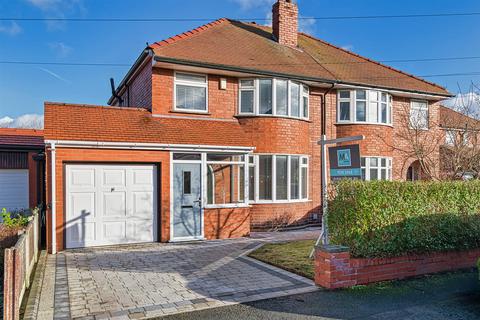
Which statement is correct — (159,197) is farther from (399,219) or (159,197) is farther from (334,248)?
(399,219)

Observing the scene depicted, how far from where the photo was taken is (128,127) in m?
10.4

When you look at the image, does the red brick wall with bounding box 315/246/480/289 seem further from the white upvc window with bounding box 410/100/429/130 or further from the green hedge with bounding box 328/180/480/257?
the white upvc window with bounding box 410/100/429/130

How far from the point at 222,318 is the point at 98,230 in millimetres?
5968

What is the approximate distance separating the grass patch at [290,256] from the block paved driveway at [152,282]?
23cm

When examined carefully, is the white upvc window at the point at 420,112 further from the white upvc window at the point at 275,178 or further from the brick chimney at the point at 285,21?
the white upvc window at the point at 275,178

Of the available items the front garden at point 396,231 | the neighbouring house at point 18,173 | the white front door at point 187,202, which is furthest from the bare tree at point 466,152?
the neighbouring house at point 18,173

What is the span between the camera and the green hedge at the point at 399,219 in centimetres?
657

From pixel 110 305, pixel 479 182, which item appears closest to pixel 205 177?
pixel 110 305

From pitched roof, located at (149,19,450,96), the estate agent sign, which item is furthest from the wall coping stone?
pitched roof, located at (149,19,450,96)

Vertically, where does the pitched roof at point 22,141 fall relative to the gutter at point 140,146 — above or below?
above

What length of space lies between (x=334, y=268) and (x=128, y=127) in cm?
695

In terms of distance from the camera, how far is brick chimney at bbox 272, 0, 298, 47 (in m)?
15.8

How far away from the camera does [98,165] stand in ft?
32.3

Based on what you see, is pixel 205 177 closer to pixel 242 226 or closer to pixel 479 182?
pixel 242 226
